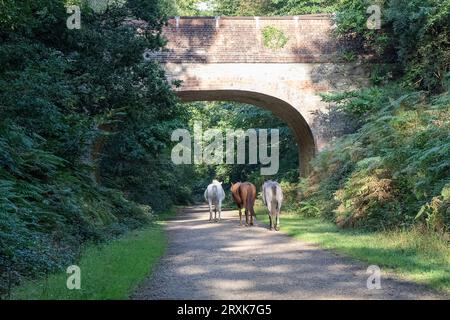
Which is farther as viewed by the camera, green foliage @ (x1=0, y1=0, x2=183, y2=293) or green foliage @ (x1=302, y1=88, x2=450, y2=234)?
green foliage @ (x1=302, y1=88, x2=450, y2=234)

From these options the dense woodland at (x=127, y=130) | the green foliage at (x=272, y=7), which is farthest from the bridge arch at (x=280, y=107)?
the green foliage at (x=272, y=7)

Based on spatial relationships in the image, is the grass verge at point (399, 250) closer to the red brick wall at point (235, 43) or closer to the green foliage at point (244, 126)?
the red brick wall at point (235, 43)

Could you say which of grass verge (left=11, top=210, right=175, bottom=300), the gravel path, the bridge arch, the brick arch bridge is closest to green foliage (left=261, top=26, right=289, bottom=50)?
the brick arch bridge

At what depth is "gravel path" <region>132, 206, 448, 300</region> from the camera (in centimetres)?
704

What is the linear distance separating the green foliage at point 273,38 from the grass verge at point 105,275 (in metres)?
13.3

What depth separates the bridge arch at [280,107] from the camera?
2419 centimetres

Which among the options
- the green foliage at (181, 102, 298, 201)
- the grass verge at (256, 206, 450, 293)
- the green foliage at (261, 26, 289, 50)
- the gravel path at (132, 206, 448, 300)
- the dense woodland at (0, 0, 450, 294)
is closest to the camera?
the gravel path at (132, 206, 448, 300)

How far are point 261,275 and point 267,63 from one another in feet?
53.0

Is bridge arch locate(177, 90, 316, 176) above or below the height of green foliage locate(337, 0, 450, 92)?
below

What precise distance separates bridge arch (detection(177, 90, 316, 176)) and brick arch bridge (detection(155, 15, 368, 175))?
23cm

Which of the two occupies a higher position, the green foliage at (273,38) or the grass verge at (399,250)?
the green foliage at (273,38)

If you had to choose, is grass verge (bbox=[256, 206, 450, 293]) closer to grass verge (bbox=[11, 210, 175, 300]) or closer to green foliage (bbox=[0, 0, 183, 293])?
Result: grass verge (bbox=[11, 210, 175, 300])

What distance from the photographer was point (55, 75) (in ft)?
49.6
